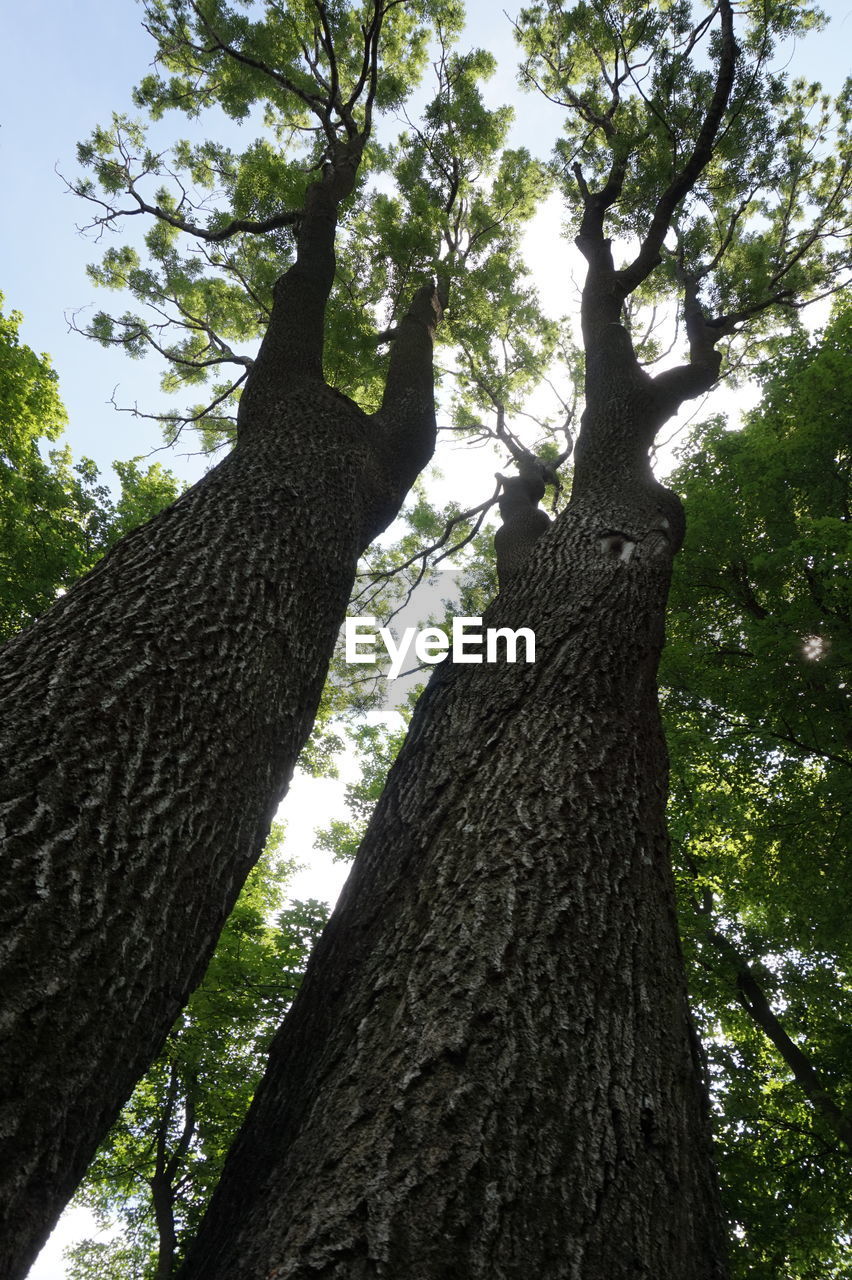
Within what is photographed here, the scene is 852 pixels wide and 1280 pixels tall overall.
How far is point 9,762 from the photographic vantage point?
6.23ft

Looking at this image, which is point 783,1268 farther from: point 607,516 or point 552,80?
point 552,80

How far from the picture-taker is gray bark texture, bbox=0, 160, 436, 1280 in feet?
5.15

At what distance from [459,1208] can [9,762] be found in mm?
1611

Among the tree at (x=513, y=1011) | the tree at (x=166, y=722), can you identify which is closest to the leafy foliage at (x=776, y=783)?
the tree at (x=513, y=1011)

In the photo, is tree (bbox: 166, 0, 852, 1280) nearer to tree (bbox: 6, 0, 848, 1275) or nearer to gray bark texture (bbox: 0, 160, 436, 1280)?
tree (bbox: 6, 0, 848, 1275)

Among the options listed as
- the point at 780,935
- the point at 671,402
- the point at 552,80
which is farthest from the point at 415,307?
the point at 780,935

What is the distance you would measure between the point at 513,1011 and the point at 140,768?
1345 mm

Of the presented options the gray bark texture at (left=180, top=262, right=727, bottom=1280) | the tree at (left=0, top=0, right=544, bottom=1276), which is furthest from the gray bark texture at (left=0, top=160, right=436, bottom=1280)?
the gray bark texture at (left=180, top=262, right=727, bottom=1280)

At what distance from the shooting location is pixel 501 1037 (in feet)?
6.00

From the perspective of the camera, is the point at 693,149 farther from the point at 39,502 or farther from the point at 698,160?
the point at 39,502

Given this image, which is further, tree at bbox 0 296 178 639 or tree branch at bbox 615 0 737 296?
tree at bbox 0 296 178 639

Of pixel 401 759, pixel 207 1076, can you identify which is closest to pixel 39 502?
pixel 207 1076

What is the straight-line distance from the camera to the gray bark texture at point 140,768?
1.57 meters

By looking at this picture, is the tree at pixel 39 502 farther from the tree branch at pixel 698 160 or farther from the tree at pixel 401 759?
the tree branch at pixel 698 160
